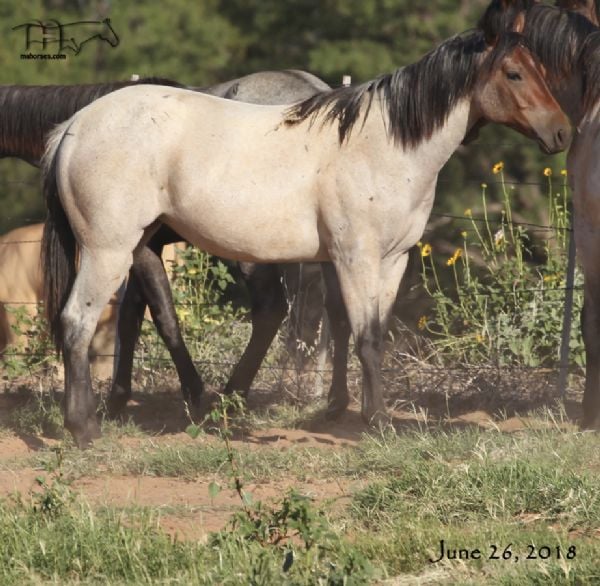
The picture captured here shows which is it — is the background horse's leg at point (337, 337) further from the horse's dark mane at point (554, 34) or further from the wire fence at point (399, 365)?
the horse's dark mane at point (554, 34)

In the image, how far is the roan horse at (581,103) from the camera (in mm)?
6094

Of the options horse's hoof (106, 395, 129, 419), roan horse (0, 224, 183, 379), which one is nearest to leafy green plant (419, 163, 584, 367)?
horse's hoof (106, 395, 129, 419)

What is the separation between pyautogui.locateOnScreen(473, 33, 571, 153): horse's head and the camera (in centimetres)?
611

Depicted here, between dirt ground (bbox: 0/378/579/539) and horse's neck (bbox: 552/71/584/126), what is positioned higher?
horse's neck (bbox: 552/71/584/126)

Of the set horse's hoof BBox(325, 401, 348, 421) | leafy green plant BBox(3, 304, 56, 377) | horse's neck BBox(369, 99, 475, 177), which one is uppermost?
horse's neck BBox(369, 99, 475, 177)

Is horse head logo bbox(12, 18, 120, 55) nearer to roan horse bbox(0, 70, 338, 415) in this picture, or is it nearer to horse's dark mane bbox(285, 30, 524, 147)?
roan horse bbox(0, 70, 338, 415)

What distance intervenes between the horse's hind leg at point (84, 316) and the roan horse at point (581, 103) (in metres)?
2.18

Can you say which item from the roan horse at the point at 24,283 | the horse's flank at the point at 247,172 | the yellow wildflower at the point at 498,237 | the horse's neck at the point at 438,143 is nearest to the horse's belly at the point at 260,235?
the horse's flank at the point at 247,172

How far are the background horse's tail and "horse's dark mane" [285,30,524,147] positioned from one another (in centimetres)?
123

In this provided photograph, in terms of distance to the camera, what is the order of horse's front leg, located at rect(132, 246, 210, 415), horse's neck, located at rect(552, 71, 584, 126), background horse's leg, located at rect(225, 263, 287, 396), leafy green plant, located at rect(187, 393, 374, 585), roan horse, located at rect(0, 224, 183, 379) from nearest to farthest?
1. leafy green plant, located at rect(187, 393, 374, 585)
2. horse's neck, located at rect(552, 71, 584, 126)
3. horse's front leg, located at rect(132, 246, 210, 415)
4. background horse's leg, located at rect(225, 263, 287, 396)
5. roan horse, located at rect(0, 224, 183, 379)

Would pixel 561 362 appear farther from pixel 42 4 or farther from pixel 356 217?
pixel 42 4

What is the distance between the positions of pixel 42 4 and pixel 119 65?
0.98 m

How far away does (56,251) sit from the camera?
654cm

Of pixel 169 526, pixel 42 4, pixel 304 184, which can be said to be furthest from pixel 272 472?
pixel 42 4
